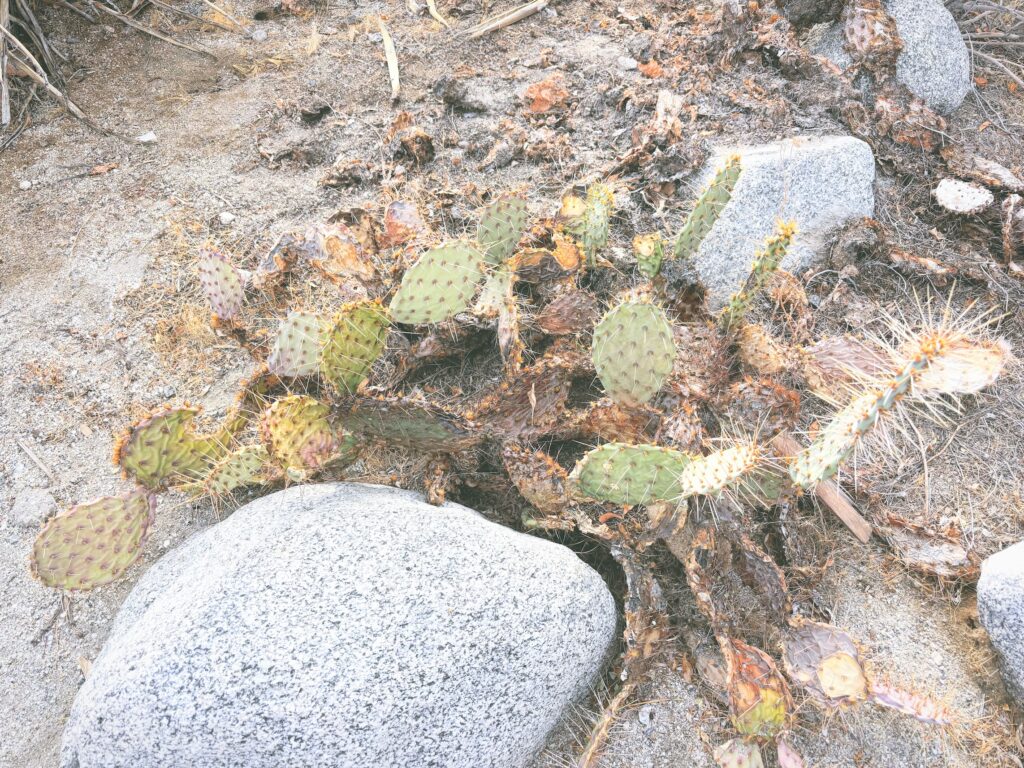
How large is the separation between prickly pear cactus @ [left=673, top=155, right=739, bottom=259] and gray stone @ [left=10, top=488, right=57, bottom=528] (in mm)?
2461

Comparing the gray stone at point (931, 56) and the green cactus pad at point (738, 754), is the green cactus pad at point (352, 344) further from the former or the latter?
the gray stone at point (931, 56)

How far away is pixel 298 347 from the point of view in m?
2.42

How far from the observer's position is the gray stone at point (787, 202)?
320cm

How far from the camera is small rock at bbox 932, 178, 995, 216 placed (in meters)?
3.41

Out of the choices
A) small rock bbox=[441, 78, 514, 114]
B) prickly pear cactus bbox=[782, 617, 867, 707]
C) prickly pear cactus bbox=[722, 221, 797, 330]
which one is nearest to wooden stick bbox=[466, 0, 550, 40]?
small rock bbox=[441, 78, 514, 114]

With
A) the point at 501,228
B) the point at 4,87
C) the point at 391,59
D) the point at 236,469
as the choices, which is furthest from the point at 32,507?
the point at 391,59

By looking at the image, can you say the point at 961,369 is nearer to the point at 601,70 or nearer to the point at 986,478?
the point at 986,478

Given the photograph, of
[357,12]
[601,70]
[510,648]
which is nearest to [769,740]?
[510,648]

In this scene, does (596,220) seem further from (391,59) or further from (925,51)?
(925,51)

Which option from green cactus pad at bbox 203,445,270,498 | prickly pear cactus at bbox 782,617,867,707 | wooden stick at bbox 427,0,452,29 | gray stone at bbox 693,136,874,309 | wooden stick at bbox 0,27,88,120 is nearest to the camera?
prickly pear cactus at bbox 782,617,867,707

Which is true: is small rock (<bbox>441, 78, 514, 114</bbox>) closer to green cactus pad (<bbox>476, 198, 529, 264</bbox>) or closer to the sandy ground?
the sandy ground

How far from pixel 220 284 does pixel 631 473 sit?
5.37 feet

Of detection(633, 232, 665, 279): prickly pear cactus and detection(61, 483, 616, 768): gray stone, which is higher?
detection(633, 232, 665, 279): prickly pear cactus

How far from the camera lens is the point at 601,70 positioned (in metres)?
4.21
